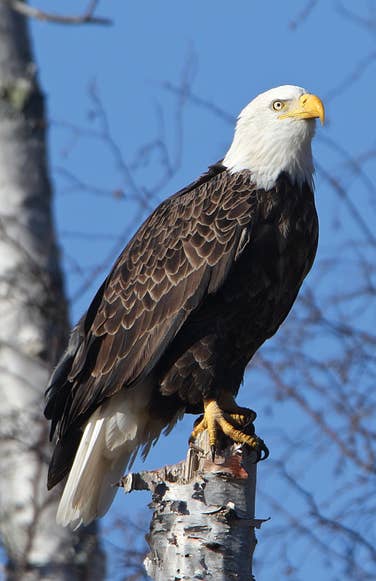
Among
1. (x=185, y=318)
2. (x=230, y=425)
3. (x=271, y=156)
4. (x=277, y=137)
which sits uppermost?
(x=277, y=137)

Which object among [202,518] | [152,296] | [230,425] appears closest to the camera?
[202,518]

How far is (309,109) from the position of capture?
506 centimetres

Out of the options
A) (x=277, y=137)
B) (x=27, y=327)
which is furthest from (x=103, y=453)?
(x=277, y=137)

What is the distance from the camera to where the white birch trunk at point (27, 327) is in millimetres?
4750

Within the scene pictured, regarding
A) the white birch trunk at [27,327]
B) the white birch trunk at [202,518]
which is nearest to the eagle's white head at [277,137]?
the white birch trunk at [27,327]

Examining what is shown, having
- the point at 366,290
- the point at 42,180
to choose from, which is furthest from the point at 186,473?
the point at 366,290

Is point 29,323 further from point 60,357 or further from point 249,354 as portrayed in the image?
point 249,354

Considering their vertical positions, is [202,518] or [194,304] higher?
[194,304]

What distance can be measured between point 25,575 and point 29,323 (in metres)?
1.02

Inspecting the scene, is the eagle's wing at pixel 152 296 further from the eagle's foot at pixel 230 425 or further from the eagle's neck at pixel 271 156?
the eagle's foot at pixel 230 425

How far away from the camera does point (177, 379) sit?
4773 millimetres

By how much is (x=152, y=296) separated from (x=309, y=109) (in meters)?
0.97

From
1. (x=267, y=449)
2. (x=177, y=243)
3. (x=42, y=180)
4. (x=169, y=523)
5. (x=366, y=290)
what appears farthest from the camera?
(x=366, y=290)

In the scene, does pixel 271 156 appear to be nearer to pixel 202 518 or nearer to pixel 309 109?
pixel 309 109
